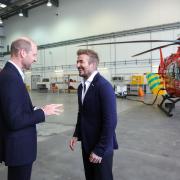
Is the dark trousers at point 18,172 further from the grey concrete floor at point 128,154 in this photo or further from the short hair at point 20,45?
the grey concrete floor at point 128,154

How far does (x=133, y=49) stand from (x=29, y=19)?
12732mm

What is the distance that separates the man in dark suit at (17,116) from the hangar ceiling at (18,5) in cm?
2010

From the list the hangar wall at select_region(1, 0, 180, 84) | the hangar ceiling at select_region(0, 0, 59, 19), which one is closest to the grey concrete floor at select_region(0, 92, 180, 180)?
the hangar wall at select_region(1, 0, 180, 84)

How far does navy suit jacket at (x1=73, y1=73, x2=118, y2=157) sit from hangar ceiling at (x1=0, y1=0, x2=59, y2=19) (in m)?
20.1

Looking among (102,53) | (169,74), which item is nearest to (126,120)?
(169,74)

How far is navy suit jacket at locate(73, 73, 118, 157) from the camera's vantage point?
1.72 m

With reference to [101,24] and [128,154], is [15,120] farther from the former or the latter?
[101,24]

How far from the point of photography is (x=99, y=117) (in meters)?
1.80

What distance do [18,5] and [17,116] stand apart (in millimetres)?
21855

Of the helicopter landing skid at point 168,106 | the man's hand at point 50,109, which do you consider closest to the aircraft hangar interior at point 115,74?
the helicopter landing skid at point 168,106

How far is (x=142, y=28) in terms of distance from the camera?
605 inches

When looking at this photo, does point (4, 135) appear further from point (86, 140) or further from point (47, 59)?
point (47, 59)

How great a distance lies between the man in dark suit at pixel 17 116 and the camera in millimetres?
1392

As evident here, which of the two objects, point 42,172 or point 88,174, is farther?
point 42,172
